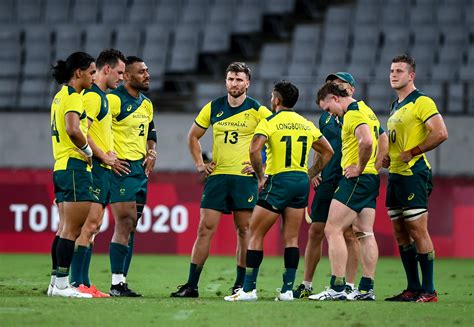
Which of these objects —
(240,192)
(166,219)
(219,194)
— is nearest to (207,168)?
(219,194)

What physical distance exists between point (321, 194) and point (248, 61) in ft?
46.0

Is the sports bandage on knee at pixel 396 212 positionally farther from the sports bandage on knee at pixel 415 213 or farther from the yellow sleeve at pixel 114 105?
the yellow sleeve at pixel 114 105

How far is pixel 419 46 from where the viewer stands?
24078 millimetres

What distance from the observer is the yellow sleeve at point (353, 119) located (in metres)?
11.0

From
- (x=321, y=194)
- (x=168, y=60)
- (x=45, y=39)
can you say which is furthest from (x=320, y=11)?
(x=321, y=194)

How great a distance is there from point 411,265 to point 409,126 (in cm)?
144

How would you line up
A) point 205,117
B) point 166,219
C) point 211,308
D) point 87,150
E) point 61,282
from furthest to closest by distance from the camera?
point 166,219, point 205,117, point 61,282, point 87,150, point 211,308

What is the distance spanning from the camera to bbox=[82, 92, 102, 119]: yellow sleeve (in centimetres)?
1106

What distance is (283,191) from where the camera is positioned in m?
11.0

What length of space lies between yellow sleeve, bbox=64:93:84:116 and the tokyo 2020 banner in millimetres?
9049

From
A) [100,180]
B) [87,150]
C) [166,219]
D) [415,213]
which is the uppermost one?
[87,150]

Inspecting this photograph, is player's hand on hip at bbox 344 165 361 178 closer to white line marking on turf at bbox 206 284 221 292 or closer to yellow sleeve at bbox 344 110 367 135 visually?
yellow sleeve at bbox 344 110 367 135

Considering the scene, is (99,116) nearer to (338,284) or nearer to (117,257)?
(117,257)

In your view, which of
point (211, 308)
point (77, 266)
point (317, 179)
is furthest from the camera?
point (317, 179)
